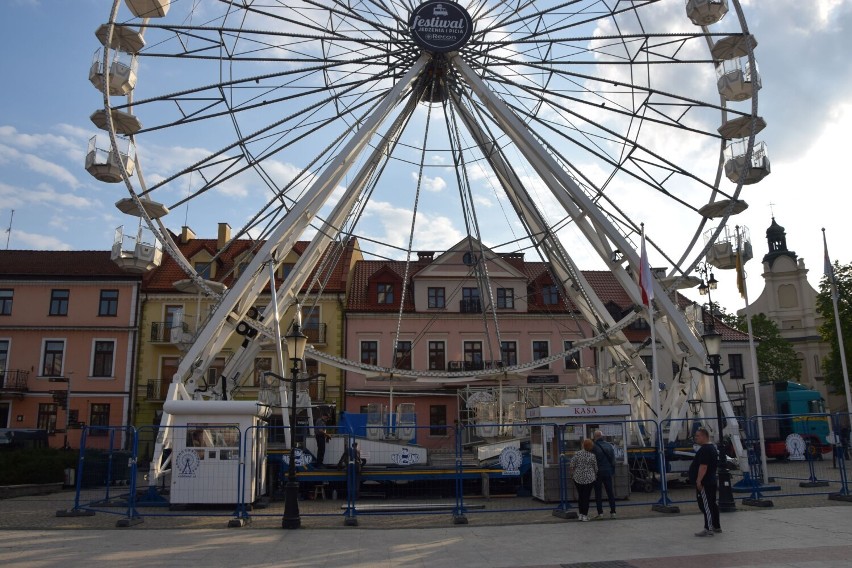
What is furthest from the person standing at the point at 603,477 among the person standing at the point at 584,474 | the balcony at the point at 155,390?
the balcony at the point at 155,390

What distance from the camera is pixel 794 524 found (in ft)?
43.2

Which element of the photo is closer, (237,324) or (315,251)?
(237,324)

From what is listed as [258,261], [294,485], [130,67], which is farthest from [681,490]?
[130,67]

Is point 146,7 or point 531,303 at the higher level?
point 146,7

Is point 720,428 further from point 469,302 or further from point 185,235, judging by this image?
point 185,235

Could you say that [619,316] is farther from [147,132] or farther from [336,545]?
[336,545]

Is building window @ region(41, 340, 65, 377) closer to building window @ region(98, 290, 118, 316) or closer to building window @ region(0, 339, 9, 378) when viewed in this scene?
building window @ region(0, 339, 9, 378)

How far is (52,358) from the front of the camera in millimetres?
41594

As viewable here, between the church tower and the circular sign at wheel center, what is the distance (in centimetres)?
5882

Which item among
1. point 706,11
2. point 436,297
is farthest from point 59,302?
point 706,11

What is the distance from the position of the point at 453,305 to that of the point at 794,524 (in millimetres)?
31336

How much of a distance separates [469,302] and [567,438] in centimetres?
2743

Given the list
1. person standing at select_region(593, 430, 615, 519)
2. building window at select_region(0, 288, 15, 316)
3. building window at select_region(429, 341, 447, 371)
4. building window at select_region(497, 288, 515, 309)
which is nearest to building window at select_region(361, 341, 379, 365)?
building window at select_region(429, 341, 447, 371)

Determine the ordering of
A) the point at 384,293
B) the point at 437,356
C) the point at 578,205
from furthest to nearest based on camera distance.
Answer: the point at 384,293 < the point at 437,356 < the point at 578,205
